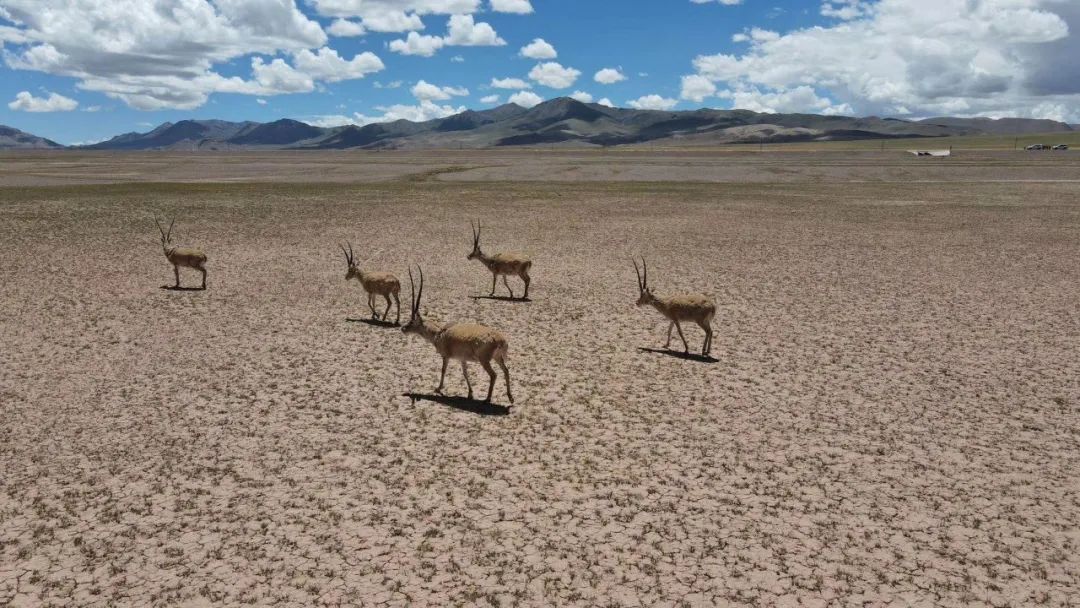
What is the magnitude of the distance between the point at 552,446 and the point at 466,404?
2377mm

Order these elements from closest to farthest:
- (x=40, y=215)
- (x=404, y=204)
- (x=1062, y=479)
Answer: (x=1062, y=479)
(x=40, y=215)
(x=404, y=204)

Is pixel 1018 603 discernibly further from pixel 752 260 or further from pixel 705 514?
pixel 752 260

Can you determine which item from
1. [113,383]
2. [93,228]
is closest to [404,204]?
[93,228]

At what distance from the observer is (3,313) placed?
1948 cm

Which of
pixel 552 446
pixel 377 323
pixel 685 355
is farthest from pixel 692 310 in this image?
pixel 377 323

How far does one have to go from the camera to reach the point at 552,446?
11.4 metres

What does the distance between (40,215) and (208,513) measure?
39.2 m

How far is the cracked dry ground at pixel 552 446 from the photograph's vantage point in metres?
8.20

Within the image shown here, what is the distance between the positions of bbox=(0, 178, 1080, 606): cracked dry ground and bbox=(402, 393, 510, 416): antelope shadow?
0.55 ft

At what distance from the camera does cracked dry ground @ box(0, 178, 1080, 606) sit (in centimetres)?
820

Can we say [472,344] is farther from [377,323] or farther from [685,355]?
[377,323]

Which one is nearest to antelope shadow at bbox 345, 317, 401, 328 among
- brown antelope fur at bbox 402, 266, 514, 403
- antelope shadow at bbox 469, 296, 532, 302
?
antelope shadow at bbox 469, 296, 532, 302

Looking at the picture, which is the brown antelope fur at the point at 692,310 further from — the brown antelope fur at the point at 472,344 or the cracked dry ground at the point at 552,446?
the brown antelope fur at the point at 472,344

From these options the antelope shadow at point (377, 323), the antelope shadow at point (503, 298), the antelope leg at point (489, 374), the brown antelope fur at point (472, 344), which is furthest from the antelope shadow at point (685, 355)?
the antelope shadow at point (377, 323)
